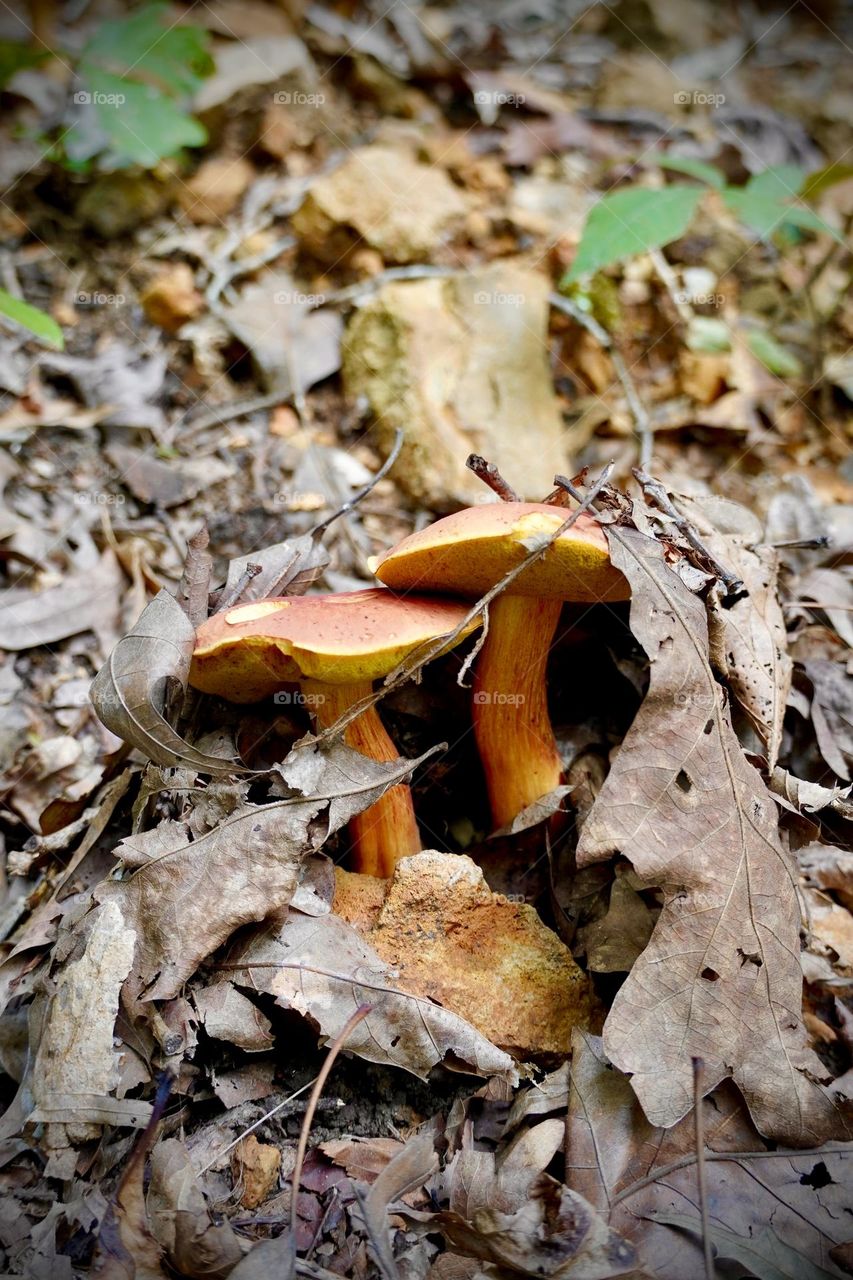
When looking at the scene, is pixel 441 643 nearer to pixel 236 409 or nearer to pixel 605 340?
pixel 236 409

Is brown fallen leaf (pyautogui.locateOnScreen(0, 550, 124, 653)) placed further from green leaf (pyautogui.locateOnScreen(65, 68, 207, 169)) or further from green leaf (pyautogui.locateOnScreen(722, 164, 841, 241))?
green leaf (pyautogui.locateOnScreen(722, 164, 841, 241))

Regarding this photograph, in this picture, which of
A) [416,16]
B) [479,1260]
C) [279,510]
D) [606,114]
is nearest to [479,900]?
[479,1260]

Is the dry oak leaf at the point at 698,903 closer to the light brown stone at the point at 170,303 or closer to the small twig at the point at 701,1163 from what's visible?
the small twig at the point at 701,1163

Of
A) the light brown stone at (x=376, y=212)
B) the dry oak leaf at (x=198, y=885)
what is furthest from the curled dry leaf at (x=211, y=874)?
the light brown stone at (x=376, y=212)

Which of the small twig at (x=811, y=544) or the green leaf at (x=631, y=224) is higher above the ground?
the green leaf at (x=631, y=224)

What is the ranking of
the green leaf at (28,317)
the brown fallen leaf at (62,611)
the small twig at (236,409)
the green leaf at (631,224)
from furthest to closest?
the small twig at (236,409) < the green leaf at (631,224) < the brown fallen leaf at (62,611) < the green leaf at (28,317)

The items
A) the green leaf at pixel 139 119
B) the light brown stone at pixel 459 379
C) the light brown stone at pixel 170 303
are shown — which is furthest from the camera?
the light brown stone at pixel 170 303
